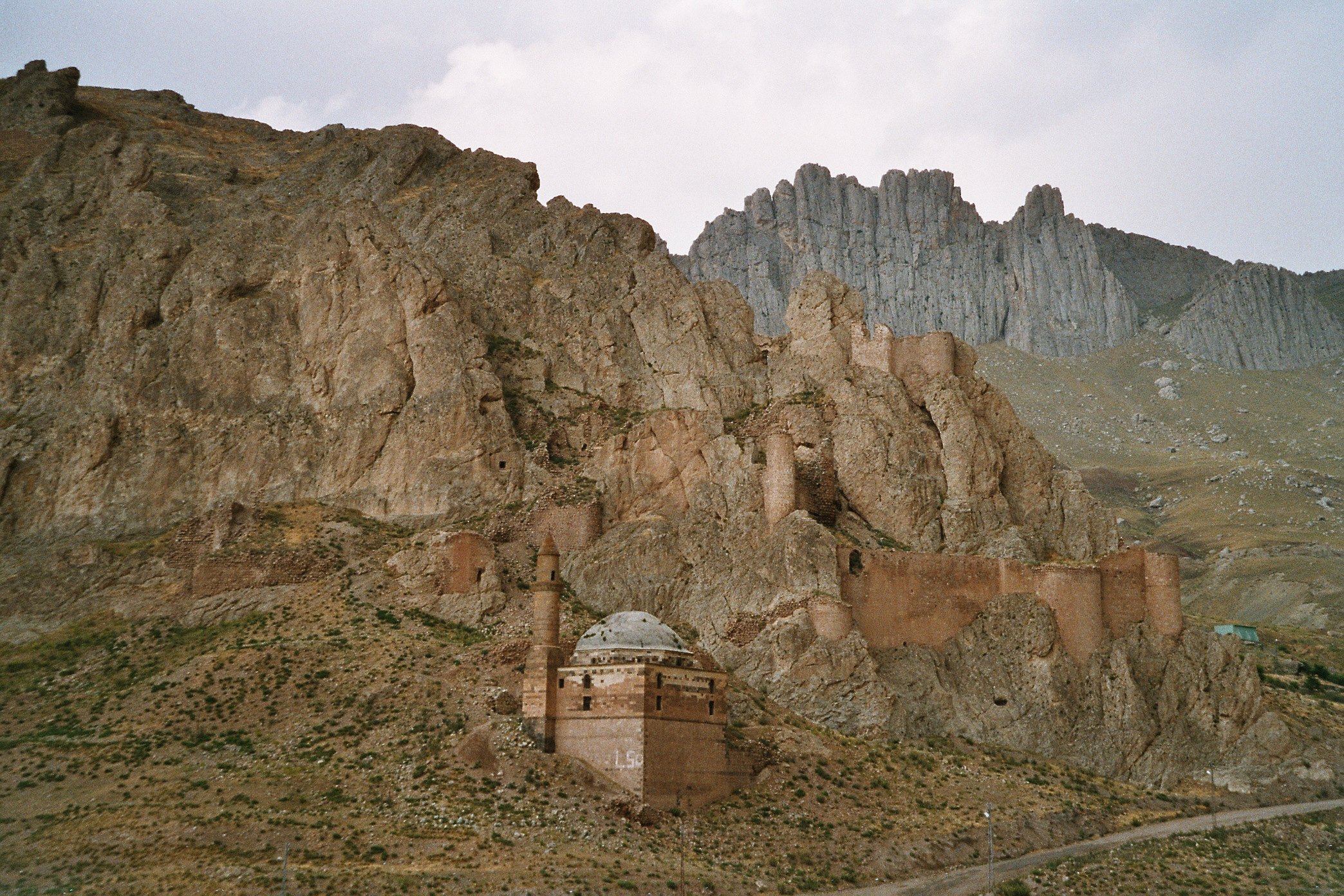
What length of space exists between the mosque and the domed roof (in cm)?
4

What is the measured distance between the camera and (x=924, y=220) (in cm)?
18688

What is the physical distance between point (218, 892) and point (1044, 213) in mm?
166464

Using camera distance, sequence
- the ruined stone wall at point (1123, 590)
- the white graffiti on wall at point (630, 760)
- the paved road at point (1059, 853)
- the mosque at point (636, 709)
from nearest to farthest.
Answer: the paved road at point (1059, 853)
the white graffiti on wall at point (630, 760)
the mosque at point (636, 709)
the ruined stone wall at point (1123, 590)

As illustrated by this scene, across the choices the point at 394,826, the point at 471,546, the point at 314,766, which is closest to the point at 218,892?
the point at 394,826

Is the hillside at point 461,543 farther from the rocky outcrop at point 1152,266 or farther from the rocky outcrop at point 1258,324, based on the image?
the rocky outcrop at point 1152,266

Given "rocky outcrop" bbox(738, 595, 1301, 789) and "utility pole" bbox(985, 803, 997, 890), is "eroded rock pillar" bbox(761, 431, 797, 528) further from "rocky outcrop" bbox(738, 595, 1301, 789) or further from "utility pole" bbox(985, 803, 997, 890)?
"utility pole" bbox(985, 803, 997, 890)

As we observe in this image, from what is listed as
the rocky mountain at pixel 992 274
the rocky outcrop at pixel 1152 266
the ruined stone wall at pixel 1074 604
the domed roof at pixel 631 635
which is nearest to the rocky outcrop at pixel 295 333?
the domed roof at pixel 631 635

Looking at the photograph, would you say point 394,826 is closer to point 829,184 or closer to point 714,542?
point 714,542

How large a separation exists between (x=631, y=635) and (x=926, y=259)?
468ft

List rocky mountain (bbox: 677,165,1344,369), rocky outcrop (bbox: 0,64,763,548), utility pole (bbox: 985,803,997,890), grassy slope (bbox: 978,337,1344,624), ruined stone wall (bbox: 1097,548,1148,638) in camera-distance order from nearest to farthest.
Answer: utility pole (bbox: 985,803,997,890), ruined stone wall (bbox: 1097,548,1148,638), rocky outcrop (bbox: 0,64,763,548), grassy slope (bbox: 978,337,1344,624), rocky mountain (bbox: 677,165,1344,369)

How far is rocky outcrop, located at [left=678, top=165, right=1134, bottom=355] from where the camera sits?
178 m

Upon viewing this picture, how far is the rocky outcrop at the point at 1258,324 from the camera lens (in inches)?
6914

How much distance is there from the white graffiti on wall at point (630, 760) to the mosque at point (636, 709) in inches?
0.9

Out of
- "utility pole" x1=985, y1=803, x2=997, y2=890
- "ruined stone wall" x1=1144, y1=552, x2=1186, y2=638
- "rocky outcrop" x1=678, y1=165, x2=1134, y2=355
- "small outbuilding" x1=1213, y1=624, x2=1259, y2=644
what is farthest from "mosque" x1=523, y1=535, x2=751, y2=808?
"rocky outcrop" x1=678, y1=165, x2=1134, y2=355
